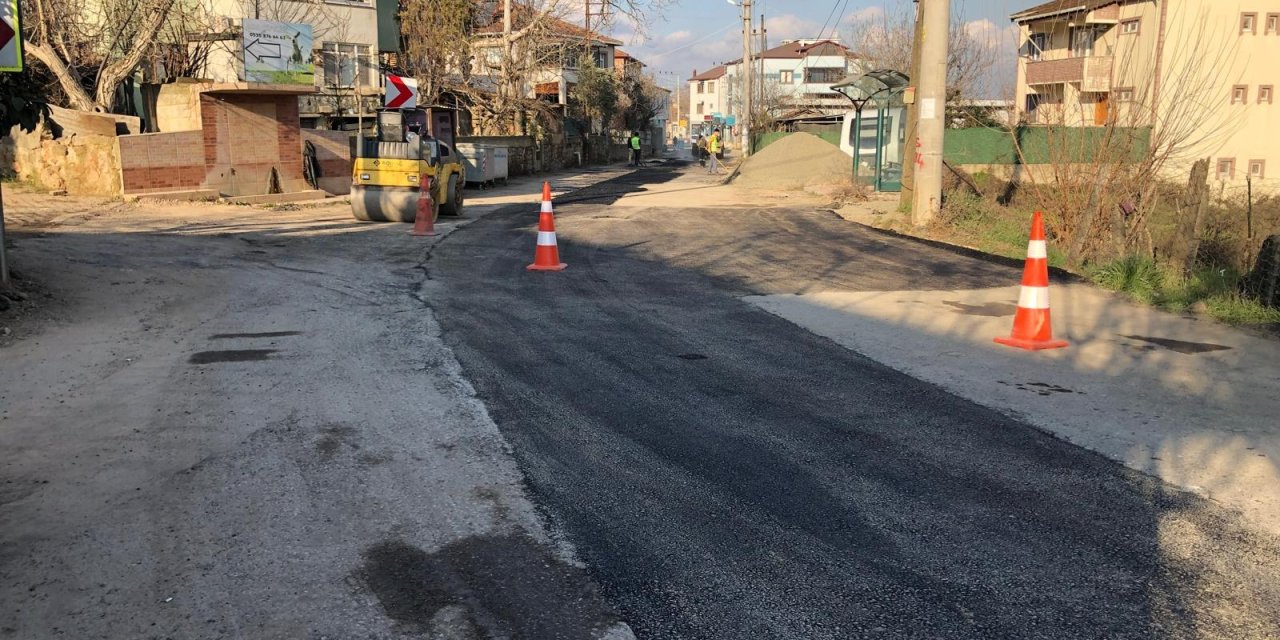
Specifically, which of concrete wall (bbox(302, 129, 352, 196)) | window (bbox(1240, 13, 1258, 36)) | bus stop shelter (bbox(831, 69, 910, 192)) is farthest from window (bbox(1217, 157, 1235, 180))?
concrete wall (bbox(302, 129, 352, 196))

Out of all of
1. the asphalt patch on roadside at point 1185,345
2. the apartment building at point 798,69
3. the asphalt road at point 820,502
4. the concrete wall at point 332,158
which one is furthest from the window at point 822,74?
the asphalt road at point 820,502

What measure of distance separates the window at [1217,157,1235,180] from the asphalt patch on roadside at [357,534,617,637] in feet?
151

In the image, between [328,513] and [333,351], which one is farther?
[333,351]

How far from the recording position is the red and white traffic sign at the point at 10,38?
8.16m

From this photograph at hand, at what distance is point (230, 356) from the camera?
24.4 feet

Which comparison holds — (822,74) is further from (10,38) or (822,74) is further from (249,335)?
(249,335)

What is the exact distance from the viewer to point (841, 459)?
5164mm

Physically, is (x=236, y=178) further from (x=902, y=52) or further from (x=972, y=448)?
(x=902, y=52)

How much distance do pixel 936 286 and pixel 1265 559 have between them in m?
7.51

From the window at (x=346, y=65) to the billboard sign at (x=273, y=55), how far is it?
12204mm

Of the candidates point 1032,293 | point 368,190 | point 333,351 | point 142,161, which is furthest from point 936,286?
point 142,161

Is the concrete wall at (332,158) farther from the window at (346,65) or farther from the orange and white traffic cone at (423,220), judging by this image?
the window at (346,65)

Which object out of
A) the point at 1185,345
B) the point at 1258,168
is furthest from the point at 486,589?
the point at 1258,168

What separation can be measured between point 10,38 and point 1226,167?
46.5 metres
